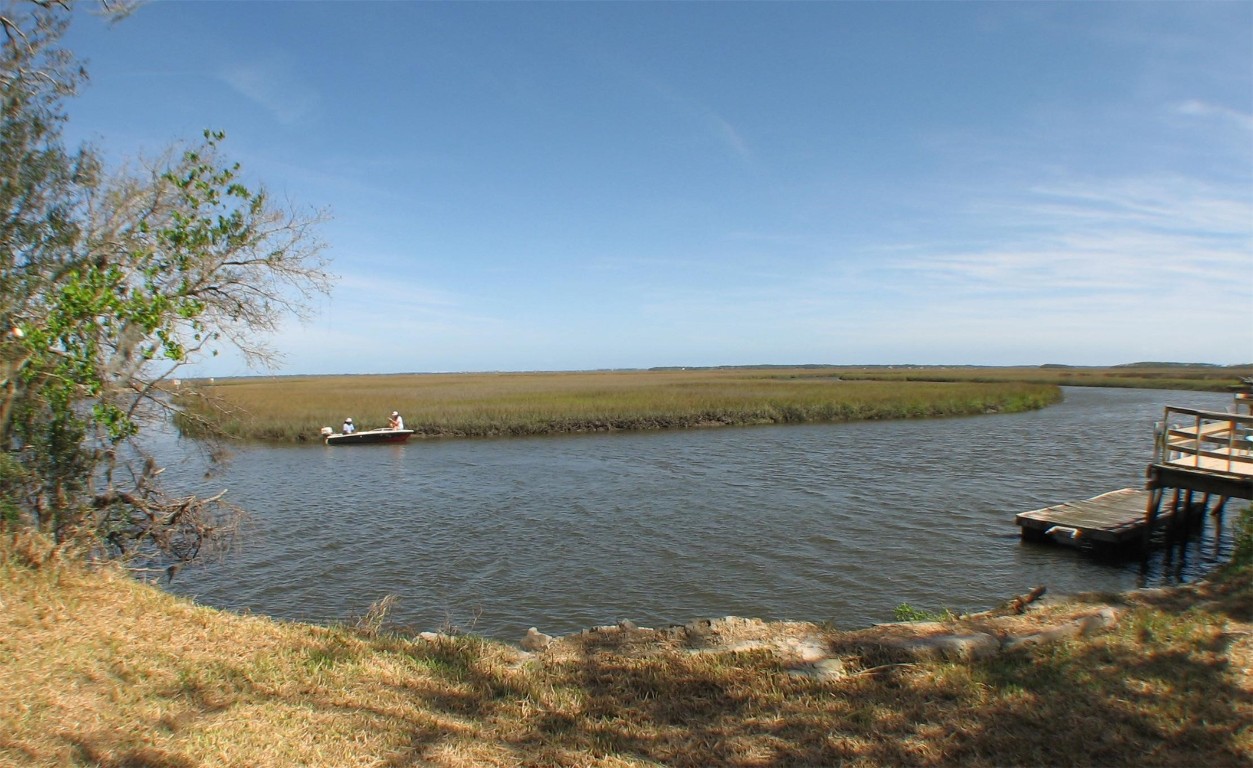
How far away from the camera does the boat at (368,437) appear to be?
36812mm

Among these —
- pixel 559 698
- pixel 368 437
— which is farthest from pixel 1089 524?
pixel 368 437

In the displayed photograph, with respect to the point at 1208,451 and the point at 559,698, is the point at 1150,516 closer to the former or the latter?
the point at 1208,451

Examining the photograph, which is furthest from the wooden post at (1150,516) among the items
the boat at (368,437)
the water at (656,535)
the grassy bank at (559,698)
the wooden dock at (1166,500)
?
the boat at (368,437)

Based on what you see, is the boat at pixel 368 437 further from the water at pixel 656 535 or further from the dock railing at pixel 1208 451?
the dock railing at pixel 1208 451

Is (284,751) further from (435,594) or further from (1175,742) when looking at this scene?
(435,594)

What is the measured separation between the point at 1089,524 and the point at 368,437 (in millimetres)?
31398

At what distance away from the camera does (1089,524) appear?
1545cm

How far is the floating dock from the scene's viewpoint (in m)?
14.9

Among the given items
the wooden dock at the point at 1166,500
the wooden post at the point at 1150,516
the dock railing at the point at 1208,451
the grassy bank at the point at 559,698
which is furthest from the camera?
the wooden post at the point at 1150,516

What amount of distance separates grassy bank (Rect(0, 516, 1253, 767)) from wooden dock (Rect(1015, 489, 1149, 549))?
28.2 feet

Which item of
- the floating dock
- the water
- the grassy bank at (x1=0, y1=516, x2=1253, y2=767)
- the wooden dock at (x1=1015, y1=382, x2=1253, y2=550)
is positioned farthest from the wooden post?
the grassy bank at (x1=0, y1=516, x2=1253, y2=767)

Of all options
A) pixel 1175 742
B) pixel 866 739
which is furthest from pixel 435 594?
pixel 1175 742

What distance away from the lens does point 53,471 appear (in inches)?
376

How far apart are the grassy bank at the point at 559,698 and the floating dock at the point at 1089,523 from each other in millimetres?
8585
